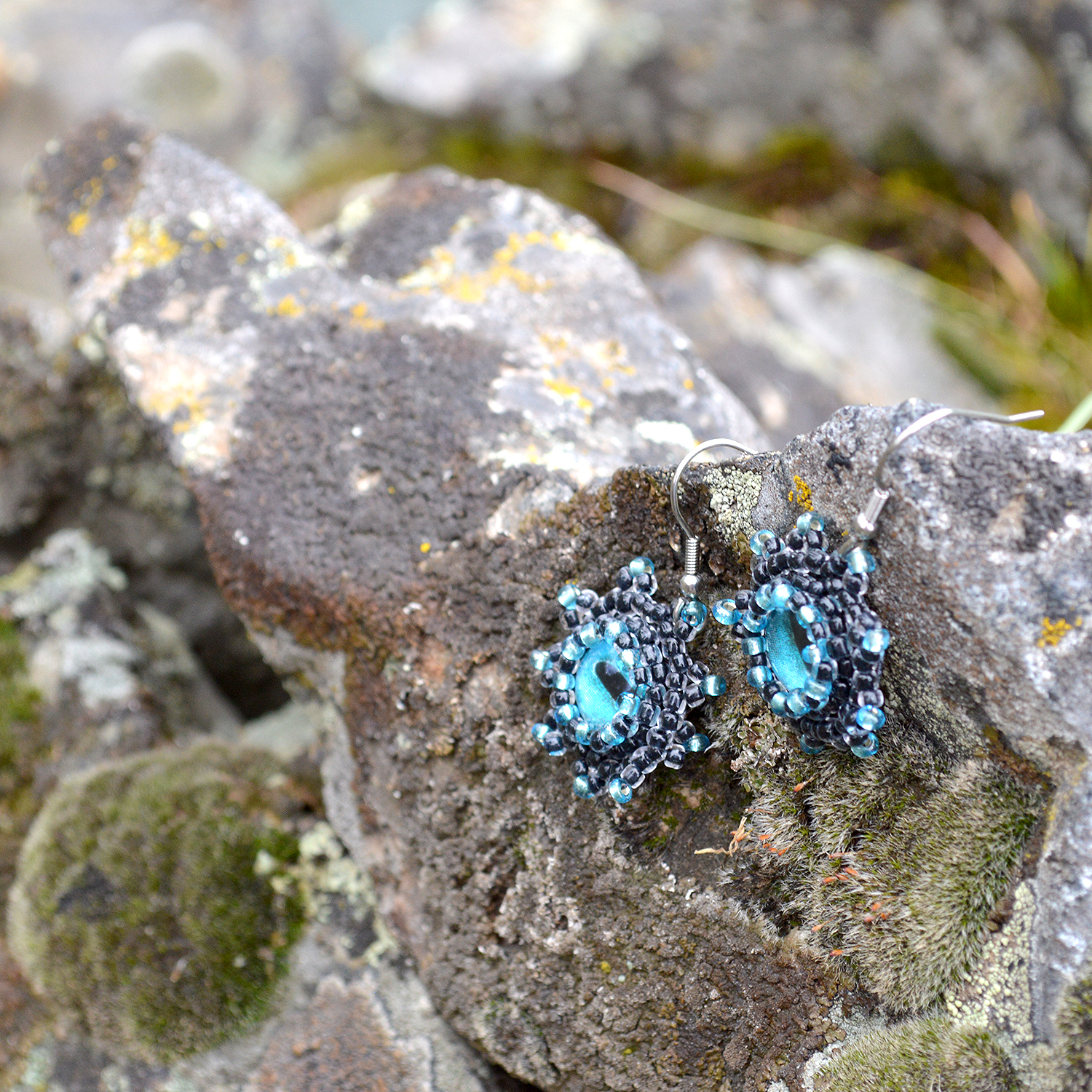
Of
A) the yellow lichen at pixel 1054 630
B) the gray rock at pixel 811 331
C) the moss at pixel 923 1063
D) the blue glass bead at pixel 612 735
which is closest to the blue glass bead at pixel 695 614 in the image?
the blue glass bead at pixel 612 735

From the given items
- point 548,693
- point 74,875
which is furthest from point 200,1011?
point 548,693

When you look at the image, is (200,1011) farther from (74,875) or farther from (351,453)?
(351,453)

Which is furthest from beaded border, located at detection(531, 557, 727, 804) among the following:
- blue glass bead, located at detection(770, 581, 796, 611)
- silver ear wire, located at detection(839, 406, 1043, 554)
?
silver ear wire, located at detection(839, 406, 1043, 554)

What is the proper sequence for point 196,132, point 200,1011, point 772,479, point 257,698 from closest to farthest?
point 772,479, point 200,1011, point 257,698, point 196,132

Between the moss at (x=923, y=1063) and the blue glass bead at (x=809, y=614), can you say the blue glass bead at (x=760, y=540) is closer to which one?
the blue glass bead at (x=809, y=614)

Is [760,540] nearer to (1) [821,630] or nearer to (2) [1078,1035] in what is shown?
(1) [821,630]

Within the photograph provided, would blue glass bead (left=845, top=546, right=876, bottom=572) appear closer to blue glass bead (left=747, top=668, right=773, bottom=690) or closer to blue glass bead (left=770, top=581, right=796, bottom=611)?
blue glass bead (left=770, top=581, right=796, bottom=611)
